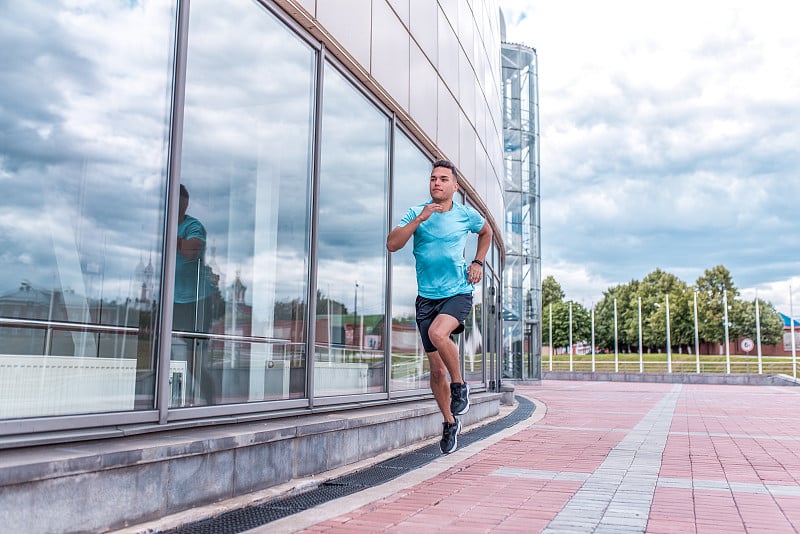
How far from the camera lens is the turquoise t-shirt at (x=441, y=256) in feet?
17.5

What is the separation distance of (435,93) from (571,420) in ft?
17.6

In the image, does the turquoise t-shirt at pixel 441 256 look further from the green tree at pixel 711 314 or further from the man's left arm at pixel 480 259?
the green tree at pixel 711 314

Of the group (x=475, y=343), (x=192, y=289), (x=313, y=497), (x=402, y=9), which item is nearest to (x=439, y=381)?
(x=313, y=497)

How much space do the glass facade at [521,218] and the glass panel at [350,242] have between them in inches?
994

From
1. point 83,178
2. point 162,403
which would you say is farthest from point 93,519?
point 83,178

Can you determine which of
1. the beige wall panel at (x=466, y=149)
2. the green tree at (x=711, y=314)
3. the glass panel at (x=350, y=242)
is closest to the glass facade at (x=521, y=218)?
the beige wall panel at (x=466, y=149)

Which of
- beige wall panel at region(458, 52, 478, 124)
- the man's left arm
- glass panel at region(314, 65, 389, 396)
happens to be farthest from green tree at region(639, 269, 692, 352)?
the man's left arm

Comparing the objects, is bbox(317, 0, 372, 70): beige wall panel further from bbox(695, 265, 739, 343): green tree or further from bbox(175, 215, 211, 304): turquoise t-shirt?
bbox(695, 265, 739, 343): green tree

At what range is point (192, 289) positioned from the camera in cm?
473

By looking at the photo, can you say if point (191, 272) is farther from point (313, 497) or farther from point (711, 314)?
point (711, 314)

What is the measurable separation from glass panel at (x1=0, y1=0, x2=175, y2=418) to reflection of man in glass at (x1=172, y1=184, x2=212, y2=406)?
234 mm

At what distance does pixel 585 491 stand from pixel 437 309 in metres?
1.56

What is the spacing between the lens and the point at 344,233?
7.12 metres

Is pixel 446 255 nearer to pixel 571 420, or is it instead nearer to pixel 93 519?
pixel 93 519
